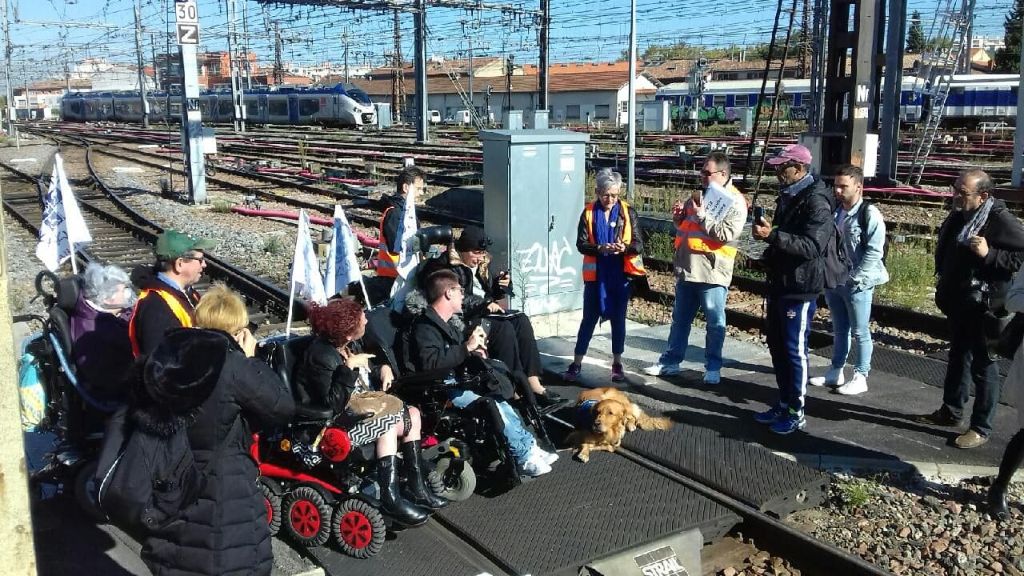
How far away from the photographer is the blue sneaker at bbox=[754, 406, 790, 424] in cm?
666

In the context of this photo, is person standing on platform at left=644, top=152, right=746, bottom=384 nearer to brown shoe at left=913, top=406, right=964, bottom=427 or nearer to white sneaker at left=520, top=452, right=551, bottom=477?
brown shoe at left=913, top=406, right=964, bottom=427

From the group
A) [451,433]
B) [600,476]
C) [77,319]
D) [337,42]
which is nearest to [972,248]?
[600,476]

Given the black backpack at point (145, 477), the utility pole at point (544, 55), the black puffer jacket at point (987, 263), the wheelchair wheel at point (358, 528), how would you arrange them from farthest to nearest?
the utility pole at point (544, 55)
the black puffer jacket at point (987, 263)
the wheelchair wheel at point (358, 528)
the black backpack at point (145, 477)

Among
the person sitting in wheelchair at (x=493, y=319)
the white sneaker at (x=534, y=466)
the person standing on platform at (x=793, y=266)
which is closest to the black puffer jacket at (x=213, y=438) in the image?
the white sneaker at (x=534, y=466)

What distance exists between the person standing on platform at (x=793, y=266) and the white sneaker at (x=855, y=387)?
0.91 metres

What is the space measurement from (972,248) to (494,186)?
190 inches

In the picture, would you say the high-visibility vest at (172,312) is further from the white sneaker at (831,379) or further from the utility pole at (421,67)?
the utility pole at (421,67)

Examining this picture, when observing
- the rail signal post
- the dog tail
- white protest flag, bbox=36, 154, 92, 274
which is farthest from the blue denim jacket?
the rail signal post

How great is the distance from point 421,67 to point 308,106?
793 inches

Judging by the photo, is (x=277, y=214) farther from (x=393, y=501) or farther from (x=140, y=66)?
(x=140, y=66)

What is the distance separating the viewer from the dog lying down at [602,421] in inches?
241

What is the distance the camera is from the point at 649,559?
4.73 m

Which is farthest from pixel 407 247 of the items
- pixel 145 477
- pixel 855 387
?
pixel 145 477

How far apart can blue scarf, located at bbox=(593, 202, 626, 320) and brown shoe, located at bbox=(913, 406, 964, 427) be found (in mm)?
2368
